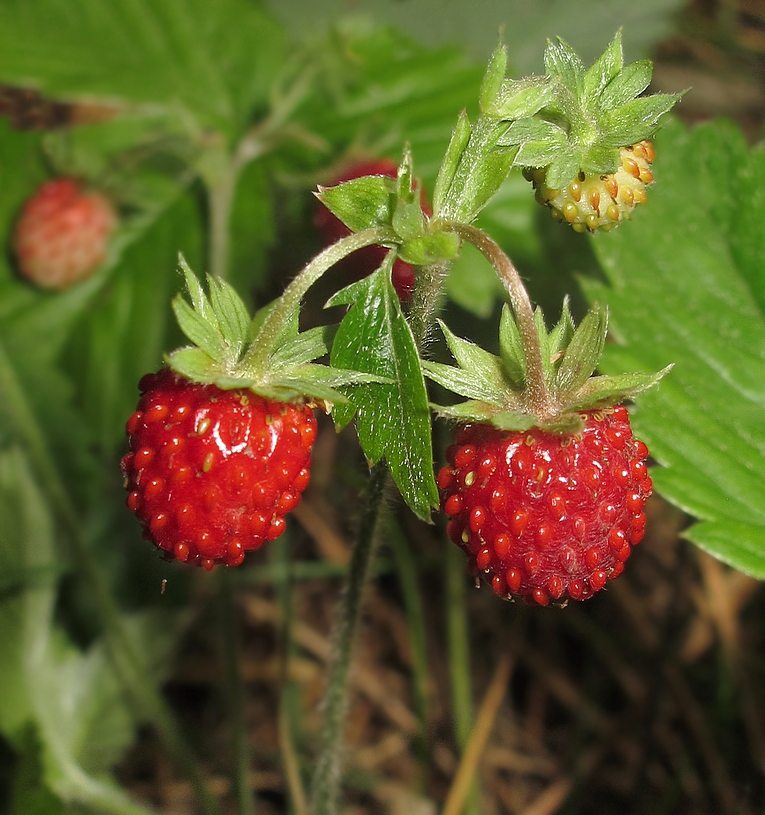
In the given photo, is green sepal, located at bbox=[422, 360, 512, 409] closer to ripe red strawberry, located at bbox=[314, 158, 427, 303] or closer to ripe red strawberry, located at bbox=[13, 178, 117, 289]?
ripe red strawberry, located at bbox=[314, 158, 427, 303]

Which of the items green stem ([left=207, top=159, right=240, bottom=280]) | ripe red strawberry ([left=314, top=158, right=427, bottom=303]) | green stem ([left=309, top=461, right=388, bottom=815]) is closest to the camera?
green stem ([left=309, top=461, right=388, bottom=815])

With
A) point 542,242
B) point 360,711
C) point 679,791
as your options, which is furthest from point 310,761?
point 542,242

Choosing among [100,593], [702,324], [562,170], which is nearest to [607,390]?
[562,170]

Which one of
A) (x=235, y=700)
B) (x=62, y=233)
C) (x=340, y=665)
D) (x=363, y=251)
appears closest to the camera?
(x=340, y=665)

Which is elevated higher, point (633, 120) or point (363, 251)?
point (633, 120)

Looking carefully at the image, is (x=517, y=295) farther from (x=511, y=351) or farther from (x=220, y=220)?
(x=220, y=220)

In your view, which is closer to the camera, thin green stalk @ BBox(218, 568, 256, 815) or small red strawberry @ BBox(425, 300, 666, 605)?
small red strawberry @ BBox(425, 300, 666, 605)

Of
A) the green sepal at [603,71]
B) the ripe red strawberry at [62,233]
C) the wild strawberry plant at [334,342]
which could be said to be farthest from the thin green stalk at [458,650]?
the green sepal at [603,71]

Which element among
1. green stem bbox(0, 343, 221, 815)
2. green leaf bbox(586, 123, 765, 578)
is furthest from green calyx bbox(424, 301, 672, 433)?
green stem bbox(0, 343, 221, 815)
